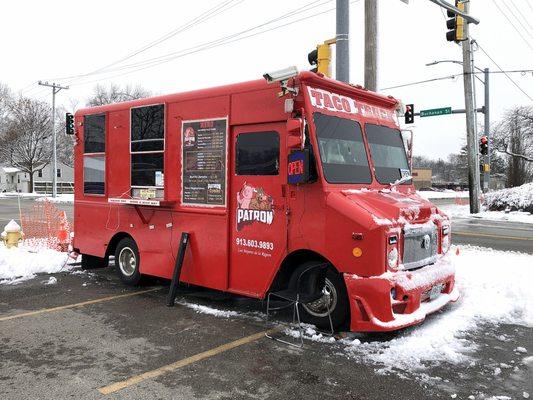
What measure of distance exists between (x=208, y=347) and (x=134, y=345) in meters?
0.79

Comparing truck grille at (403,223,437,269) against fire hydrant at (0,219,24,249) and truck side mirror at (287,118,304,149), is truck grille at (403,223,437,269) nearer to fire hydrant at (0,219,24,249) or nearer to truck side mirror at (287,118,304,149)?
truck side mirror at (287,118,304,149)

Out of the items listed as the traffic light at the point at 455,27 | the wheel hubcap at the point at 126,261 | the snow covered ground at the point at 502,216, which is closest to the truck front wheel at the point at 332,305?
the wheel hubcap at the point at 126,261

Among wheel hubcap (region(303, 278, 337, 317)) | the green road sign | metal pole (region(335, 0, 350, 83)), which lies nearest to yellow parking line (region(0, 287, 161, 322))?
wheel hubcap (region(303, 278, 337, 317))

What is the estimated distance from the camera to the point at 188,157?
6.82m

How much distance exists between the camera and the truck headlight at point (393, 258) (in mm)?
5077

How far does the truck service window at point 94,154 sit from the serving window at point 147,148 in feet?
2.91

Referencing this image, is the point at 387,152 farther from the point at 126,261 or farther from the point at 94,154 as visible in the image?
the point at 94,154

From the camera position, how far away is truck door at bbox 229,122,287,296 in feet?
19.0

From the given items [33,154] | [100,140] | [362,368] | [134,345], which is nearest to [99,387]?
[134,345]

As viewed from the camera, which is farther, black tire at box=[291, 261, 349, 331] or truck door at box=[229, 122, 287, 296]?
truck door at box=[229, 122, 287, 296]

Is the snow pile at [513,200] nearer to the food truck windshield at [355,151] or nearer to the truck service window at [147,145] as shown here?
the food truck windshield at [355,151]

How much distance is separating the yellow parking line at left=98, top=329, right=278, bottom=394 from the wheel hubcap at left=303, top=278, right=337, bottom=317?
54 cm

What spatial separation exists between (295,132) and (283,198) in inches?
32.3

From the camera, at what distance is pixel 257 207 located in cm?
602
